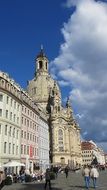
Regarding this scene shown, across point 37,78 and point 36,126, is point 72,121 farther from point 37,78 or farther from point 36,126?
point 36,126

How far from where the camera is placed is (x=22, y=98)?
7850 centimetres

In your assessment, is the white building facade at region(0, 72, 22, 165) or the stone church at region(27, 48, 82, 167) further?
the stone church at region(27, 48, 82, 167)

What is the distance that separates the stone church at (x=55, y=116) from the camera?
147m

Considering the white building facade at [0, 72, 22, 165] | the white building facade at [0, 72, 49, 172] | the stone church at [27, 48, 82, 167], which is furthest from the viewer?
the stone church at [27, 48, 82, 167]

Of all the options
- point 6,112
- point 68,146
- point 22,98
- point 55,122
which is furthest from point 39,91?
point 6,112

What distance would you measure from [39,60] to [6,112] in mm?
118646

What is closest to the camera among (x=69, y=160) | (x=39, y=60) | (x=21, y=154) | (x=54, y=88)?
(x=21, y=154)

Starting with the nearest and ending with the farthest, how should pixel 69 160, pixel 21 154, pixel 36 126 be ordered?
1. pixel 21 154
2. pixel 36 126
3. pixel 69 160

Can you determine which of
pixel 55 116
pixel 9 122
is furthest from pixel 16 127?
pixel 55 116

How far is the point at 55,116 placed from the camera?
153m

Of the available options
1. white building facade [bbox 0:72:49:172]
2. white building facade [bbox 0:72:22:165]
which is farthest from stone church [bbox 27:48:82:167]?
white building facade [bbox 0:72:22:165]

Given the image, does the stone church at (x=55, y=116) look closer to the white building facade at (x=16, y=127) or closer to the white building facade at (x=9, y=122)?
the white building facade at (x=16, y=127)

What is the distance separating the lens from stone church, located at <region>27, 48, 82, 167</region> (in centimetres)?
14738

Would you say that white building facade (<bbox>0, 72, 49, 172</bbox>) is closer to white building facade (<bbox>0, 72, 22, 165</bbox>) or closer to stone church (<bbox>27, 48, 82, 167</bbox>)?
white building facade (<bbox>0, 72, 22, 165</bbox>)
